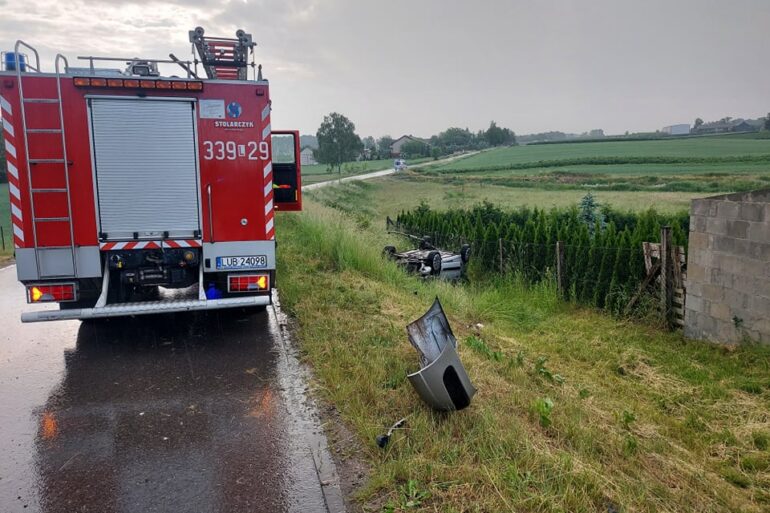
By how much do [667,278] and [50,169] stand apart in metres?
8.68

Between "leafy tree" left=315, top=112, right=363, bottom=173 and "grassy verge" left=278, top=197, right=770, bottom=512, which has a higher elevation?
"leafy tree" left=315, top=112, right=363, bottom=173

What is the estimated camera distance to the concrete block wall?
23.4 feet

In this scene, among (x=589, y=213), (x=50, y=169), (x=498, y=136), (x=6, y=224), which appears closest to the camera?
(x=50, y=169)

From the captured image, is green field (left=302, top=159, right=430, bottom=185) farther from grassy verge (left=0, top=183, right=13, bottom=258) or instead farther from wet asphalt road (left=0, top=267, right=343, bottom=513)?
wet asphalt road (left=0, top=267, right=343, bottom=513)

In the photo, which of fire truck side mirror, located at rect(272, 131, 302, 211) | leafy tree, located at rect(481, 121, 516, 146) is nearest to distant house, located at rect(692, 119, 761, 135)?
leafy tree, located at rect(481, 121, 516, 146)

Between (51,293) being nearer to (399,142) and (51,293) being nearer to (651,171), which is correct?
(651,171)

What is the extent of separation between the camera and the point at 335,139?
71.7 meters

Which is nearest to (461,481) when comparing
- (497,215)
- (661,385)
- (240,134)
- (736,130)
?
(661,385)

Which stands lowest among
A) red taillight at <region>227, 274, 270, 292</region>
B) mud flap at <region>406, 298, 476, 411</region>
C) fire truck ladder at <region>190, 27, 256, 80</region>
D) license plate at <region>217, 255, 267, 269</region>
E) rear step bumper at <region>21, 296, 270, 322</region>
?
mud flap at <region>406, 298, 476, 411</region>

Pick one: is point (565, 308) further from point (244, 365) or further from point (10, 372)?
point (10, 372)

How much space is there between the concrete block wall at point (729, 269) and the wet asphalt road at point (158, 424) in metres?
5.98

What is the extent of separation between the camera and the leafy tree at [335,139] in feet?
233

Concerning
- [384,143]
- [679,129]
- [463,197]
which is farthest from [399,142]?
[463,197]

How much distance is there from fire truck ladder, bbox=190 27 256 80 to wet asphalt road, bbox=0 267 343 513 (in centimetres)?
329
